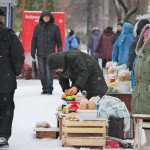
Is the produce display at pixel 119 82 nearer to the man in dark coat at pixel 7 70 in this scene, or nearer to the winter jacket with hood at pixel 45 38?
the winter jacket with hood at pixel 45 38

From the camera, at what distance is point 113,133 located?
9453 mm

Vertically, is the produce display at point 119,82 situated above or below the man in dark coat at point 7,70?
below

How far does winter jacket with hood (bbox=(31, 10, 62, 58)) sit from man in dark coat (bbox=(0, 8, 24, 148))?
6.78 m

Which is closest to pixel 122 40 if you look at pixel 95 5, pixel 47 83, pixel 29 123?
pixel 47 83

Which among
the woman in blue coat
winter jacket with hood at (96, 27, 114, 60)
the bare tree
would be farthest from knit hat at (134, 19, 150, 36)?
the bare tree

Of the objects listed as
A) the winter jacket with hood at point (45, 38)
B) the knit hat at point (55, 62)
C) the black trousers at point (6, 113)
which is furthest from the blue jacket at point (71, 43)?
the black trousers at point (6, 113)

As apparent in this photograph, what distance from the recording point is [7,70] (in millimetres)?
8828

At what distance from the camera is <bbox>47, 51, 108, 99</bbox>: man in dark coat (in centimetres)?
924

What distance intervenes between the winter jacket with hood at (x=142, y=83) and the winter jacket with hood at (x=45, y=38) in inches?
298

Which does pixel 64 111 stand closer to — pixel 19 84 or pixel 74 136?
pixel 74 136

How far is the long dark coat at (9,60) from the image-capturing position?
880 cm

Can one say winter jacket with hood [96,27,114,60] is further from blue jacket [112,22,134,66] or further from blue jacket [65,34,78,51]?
blue jacket [112,22,134,66]

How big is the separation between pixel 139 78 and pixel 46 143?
1.87 meters

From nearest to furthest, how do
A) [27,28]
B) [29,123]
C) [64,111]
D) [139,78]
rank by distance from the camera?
[139,78] → [64,111] → [29,123] → [27,28]
